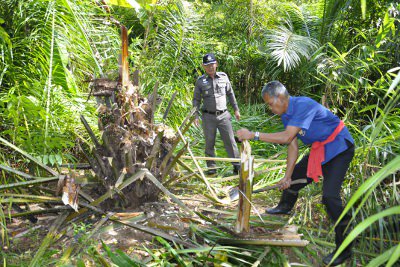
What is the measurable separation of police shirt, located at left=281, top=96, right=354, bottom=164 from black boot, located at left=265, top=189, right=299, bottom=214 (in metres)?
0.68

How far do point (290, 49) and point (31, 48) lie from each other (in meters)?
4.70

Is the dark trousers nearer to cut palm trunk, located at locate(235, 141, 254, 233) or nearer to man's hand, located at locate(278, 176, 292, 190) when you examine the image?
man's hand, located at locate(278, 176, 292, 190)

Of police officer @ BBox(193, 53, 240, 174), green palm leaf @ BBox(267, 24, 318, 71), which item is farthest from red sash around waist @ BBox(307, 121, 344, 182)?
green palm leaf @ BBox(267, 24, 318, 71)

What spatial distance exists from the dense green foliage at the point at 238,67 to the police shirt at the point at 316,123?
0.45m

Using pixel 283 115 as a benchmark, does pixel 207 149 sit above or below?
below

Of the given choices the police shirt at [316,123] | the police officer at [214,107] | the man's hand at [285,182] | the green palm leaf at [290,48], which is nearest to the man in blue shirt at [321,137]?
the police shirt at [316,123]

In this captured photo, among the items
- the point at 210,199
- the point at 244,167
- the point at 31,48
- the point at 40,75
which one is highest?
the point at 31,48

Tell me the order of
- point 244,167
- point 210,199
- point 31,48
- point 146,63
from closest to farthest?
1. point 244,167
2. point 210,199
3. point 31,48
4. point 146,63

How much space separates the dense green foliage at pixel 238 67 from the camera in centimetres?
350

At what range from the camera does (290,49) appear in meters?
7.23

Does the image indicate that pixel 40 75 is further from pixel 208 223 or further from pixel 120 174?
pixel 208 223

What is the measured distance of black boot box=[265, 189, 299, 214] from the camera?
3.70 metres

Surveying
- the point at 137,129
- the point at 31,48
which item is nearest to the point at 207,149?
the point at 137,129

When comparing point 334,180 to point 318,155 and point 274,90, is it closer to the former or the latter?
point 318,155
